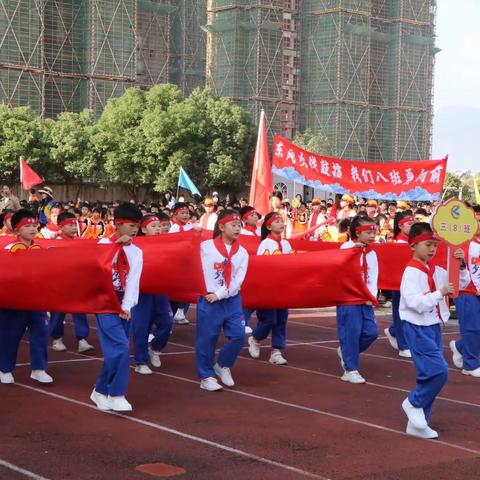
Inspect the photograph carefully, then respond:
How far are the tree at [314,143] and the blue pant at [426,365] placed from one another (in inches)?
1875

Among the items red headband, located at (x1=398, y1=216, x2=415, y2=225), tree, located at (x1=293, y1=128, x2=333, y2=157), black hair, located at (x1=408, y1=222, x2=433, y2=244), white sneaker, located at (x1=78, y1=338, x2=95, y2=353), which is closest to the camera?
black hair, located at (x1=408, y1=222, x2=433, y2=244)

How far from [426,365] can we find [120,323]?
2.48 meters

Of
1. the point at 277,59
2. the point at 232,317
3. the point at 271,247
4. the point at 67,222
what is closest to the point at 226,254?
the point at 232,317

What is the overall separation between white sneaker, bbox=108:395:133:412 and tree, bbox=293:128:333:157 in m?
47.4

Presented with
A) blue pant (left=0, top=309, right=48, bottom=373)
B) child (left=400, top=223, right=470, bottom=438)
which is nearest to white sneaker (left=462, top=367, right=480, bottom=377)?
child (left=400, top=223, right=470, bottom=438)

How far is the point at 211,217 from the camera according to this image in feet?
57.0

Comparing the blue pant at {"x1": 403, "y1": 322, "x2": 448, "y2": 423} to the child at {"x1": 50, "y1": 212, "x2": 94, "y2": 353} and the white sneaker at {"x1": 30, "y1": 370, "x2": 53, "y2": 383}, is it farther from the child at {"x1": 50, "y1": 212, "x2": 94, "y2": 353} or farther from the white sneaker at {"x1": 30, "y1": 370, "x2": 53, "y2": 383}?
the child at {"x1": 50, "y1": 212, "x2": 94, "y2": 353}

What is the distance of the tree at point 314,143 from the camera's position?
55594 millimetres

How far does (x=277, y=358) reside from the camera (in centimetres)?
1083

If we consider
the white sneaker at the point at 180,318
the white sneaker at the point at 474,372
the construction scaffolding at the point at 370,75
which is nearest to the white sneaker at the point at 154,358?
the white sneaker at the point at 474,372

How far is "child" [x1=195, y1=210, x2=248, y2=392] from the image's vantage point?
29.6ft

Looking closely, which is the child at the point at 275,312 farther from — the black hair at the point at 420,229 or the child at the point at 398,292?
the black hair at the point at 420,229

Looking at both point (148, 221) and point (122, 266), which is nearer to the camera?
point (122, 266)

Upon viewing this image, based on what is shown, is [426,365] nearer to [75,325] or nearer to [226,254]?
[226,254]
